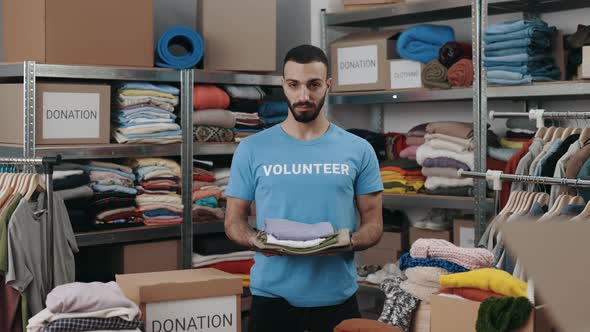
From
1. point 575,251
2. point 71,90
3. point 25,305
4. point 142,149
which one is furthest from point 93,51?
point 575,251

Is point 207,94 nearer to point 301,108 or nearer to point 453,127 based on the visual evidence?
point 453,127

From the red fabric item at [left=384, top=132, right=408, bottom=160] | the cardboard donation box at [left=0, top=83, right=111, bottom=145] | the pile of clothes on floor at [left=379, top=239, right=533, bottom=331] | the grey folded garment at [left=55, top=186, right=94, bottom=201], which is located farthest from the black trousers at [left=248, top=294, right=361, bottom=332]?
the red fabric item at [left=384, top=132, right=408, bottom=160]

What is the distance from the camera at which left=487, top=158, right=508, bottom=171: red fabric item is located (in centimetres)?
415

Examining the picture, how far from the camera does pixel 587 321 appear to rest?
0.75 m

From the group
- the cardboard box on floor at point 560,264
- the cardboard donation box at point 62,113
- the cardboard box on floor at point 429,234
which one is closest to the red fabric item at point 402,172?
the cardboard box on floor at point 429,234

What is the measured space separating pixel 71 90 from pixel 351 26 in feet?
5.79

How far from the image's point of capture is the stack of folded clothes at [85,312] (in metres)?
1.98

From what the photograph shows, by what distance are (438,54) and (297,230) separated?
2.01 metres

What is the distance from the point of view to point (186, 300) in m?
2.28

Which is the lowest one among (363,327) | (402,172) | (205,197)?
(363,327)

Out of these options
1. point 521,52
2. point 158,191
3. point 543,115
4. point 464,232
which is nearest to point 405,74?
point 521,52

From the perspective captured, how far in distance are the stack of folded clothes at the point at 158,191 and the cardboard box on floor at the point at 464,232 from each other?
1362mm

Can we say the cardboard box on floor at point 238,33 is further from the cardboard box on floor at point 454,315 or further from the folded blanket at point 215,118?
the cardboard box on floor at point 454,315

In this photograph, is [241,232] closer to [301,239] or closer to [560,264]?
[301,239]
